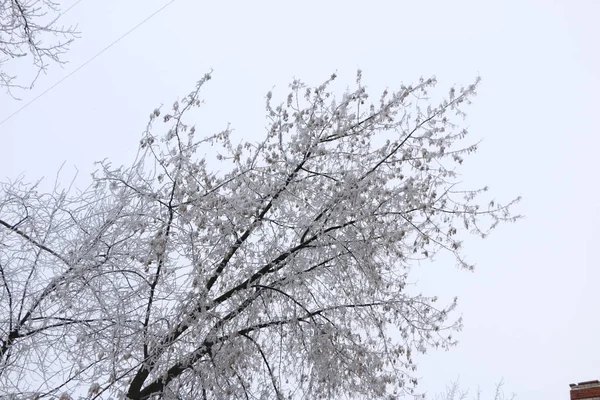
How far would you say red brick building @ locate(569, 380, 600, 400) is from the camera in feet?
43.5

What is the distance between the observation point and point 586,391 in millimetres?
13453

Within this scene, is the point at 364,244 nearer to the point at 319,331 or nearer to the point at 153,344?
the point at 319,331

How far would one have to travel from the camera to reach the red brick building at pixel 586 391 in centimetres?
1327

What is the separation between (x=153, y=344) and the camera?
23.4ft

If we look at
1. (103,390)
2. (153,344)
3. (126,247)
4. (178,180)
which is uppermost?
(178,180)

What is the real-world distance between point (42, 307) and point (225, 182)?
7.89 feet

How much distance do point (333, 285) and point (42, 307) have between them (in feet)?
9.96

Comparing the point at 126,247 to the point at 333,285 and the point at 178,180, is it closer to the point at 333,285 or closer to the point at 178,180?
the point at 178,180

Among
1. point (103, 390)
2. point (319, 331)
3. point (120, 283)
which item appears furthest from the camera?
point (319, 331)

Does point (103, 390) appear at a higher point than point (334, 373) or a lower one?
lower

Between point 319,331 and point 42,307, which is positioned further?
point 319,331

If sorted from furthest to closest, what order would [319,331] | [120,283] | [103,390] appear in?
1. [319,331]
2. [120,283]
3. [103,390]

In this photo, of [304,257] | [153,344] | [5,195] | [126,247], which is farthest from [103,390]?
[304,257]

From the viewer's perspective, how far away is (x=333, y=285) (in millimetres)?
8172
